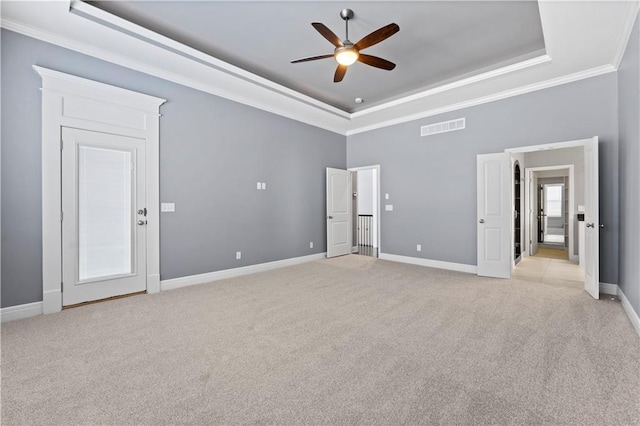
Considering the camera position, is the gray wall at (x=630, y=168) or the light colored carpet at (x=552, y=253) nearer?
the gray wall at (x=630, y=168)

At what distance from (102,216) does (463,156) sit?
19.1 feet

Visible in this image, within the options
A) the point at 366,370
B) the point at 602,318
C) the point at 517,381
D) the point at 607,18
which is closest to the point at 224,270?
the point at 366,370

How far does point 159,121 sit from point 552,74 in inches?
226

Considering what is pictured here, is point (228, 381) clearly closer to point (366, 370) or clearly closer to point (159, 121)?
point (366, 370)

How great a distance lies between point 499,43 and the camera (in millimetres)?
3682

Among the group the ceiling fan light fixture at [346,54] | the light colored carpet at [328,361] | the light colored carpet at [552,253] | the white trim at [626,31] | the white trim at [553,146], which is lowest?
the light colored carpet at [328,361]

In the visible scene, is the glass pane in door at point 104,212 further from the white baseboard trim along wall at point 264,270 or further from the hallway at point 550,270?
the hallway at point 550,270

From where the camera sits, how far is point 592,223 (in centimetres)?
371

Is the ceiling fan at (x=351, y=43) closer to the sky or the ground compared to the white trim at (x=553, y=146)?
closer to the sky

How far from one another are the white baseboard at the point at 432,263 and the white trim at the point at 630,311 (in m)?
1.84

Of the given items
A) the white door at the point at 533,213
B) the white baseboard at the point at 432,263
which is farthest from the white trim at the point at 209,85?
the white door at the point at 533,213

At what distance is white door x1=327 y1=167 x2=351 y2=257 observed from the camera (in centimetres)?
652

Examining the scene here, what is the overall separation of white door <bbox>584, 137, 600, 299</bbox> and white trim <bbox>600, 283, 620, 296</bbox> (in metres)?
0.18

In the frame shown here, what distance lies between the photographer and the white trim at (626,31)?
260 cm
